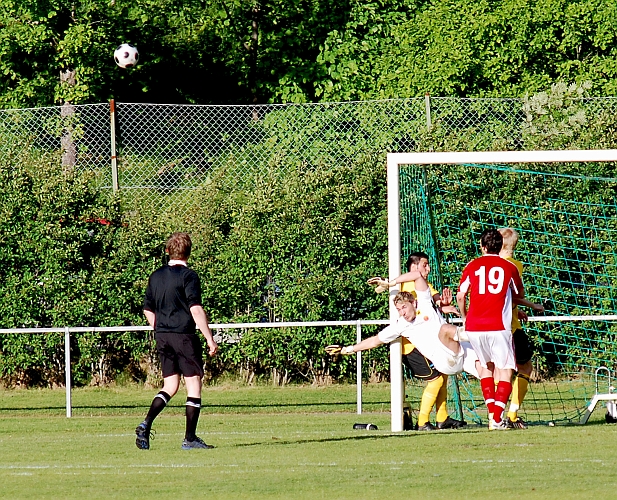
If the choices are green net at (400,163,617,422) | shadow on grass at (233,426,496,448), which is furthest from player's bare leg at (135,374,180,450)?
green net at (400,163,617,422)

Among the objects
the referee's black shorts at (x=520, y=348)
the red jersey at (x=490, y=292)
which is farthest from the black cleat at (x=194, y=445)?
the referee's black shorts at (x=520, y=348)

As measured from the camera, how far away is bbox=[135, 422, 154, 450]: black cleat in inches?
383

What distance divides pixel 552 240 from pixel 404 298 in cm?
556

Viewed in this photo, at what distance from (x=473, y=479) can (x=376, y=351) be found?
8089 mm

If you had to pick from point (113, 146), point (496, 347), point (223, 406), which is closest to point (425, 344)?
point (496, 347)

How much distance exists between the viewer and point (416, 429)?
1149 centimetres

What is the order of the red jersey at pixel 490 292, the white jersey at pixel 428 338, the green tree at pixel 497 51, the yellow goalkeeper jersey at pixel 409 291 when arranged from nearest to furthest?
the red jersey at pixel 490 292 < the white jersey at pixel 428 338 < the yellow goalkeeper jersey at pixel 409 291 < the green tree at pixel 497 51

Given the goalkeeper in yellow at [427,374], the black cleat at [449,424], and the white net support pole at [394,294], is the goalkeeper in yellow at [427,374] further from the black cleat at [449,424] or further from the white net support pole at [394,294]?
the white net support pole at [394,294]

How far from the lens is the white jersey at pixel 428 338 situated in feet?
36.2

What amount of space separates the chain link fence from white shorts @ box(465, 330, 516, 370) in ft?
23.0

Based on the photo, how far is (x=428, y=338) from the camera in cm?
1106

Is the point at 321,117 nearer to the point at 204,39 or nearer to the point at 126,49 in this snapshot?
the point at 126,49

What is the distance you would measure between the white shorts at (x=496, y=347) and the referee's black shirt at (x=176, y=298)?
2.58 metres

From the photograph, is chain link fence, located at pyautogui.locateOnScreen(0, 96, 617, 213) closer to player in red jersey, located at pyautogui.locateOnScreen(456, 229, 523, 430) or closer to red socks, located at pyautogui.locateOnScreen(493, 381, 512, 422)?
player in red jersey, located at pyautogui.locateOnScreen(456, 229, 523, 430)
